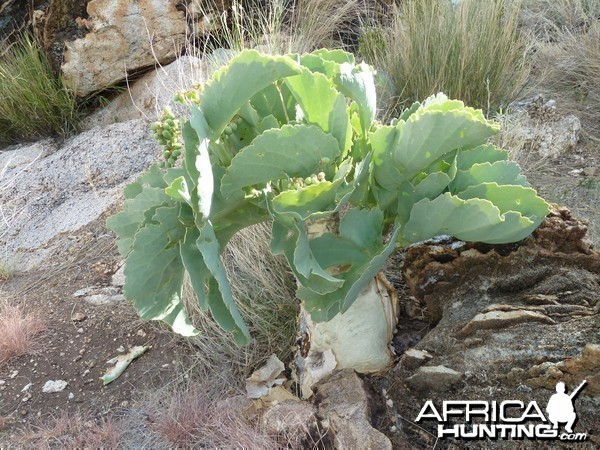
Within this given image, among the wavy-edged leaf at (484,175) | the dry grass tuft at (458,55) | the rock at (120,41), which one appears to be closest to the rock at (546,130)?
the dry grass tuft at (458,55)

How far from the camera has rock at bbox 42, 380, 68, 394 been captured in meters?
2.33

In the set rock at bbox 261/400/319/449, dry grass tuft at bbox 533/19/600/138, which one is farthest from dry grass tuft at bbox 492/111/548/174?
rock at bbox 261/400/319/449

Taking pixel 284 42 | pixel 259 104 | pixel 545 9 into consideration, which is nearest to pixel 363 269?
pixel 259 104

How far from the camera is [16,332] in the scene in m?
2.52

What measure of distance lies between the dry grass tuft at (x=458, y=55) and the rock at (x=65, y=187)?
1.72 m

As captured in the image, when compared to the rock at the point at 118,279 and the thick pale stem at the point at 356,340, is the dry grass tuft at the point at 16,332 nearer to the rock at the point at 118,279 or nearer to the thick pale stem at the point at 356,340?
the rock at the point at 118,279

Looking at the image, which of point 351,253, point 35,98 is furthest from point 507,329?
point 35,98

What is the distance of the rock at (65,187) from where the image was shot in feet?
11.2

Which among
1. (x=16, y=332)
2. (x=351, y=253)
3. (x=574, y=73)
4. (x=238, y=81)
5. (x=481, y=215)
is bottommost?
(x=574, y=73)

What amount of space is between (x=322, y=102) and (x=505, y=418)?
861mm

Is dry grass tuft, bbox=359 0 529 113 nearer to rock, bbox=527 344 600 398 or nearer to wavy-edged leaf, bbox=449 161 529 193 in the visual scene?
wavy-edged leaf, bbox=449 161 529 193

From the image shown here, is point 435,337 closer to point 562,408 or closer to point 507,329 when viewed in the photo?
point 507,329

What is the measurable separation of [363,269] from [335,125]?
14.3 inches

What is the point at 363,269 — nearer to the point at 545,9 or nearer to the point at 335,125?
the point at 335,125
